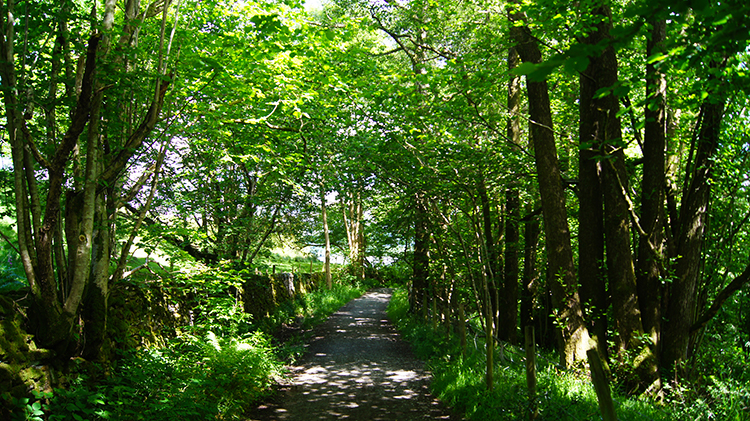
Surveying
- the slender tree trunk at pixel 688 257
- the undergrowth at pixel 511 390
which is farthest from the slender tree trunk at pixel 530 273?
the slender tree trunk at pixel 688 257

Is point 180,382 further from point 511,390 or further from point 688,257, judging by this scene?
point 688,257

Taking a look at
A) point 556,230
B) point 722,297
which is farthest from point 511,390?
point 722,297

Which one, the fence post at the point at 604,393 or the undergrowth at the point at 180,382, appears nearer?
the fence post at the point at 604,393

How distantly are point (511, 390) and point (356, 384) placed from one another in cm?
326

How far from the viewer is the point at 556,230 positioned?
7.03 meters

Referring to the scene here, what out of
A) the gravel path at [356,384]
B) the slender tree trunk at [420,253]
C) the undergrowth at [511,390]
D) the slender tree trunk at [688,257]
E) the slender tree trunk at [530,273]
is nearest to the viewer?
the undergrowth at [511,390]

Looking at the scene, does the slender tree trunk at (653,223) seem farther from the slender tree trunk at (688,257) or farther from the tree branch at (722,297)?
the tree branch at (722,297)

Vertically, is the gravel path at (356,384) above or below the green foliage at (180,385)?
below

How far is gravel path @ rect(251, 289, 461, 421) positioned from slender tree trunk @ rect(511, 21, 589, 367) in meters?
2.10

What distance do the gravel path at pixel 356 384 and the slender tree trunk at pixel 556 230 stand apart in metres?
2.10

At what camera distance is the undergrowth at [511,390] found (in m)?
4.64

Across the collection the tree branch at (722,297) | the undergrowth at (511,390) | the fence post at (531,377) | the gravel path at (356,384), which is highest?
the tree branch at (722,297)

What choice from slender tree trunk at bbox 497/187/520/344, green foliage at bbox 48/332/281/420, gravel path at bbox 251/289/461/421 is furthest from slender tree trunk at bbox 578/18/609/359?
green foliage at bbox 48/332/281/420

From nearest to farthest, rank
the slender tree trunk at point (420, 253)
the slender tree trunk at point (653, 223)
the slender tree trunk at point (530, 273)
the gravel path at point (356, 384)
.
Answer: the slender tree trunk at point (653, 223) < the gravel path at point (356, 384) < the slender tree trunk at point (530, 273) < the slender tree trunk at point (420, 253)
